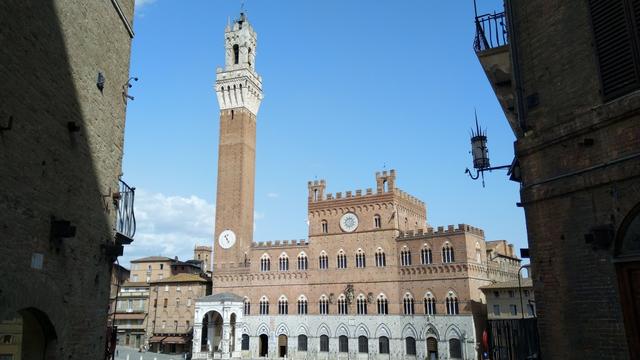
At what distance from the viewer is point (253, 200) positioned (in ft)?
190

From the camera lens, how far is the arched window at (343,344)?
4625 centimetres

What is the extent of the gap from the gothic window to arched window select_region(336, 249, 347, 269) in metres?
5.67

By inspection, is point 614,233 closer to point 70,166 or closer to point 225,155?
point 70,166

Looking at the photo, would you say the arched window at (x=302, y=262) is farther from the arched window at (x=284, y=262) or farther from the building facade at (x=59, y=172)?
the building facade at (x=59, y=172)

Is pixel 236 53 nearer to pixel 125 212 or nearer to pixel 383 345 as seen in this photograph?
pixel 383 345

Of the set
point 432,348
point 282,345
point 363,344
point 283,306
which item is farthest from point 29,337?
point 282,345

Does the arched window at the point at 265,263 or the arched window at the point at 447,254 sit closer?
the arched window at the point at 447,254

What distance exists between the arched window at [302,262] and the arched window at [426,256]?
39.1ft

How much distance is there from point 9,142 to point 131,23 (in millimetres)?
6556

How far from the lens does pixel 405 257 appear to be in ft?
150

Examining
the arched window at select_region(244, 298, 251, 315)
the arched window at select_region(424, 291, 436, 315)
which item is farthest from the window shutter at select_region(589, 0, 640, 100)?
the arched window at select_region(244, 298, 251, 315)

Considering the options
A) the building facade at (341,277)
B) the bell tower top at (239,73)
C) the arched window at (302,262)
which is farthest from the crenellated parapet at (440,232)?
the bell tower top at (239,73)

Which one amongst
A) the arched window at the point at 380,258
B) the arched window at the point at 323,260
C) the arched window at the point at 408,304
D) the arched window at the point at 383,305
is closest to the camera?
the arched window at the point at 408,304

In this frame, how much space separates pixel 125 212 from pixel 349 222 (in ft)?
125
